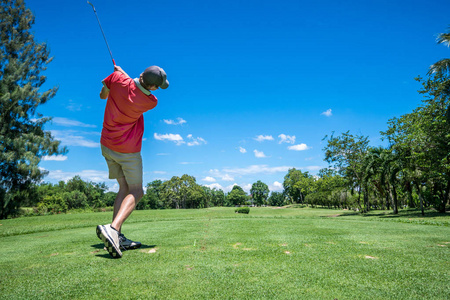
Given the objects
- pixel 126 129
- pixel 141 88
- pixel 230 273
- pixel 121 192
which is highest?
pixel 141 88

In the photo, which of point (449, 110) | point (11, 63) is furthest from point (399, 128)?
point (11, 63)

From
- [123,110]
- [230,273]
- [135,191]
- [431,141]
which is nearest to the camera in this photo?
[230,273]

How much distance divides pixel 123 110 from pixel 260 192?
12200 centimetres

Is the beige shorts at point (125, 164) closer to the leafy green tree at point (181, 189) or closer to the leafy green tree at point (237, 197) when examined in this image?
the leafy green tree at point (181, 189)

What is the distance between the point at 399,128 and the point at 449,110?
35.3 feet

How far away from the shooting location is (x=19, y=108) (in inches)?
933

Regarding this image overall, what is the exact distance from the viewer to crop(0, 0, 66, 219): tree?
74.7 ft

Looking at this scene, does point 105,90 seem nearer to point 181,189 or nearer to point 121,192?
point 121,192

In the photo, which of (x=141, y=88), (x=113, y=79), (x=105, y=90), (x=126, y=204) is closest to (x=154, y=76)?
(x=141, y=88)

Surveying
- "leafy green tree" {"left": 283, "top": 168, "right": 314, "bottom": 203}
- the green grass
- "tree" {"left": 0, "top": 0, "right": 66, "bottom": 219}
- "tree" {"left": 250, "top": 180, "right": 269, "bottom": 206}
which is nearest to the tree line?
"tree" {"left": 0, "top": 0, "right": 66, "bottom": 219}

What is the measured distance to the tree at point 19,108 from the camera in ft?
74.7

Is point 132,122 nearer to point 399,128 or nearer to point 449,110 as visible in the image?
point 449,110

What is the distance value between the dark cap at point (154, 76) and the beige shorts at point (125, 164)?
3.91 ft

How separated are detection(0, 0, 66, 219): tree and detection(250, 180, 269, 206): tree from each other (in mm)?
103546
